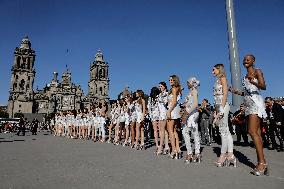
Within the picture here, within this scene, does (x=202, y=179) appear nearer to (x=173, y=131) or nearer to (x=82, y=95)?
(x=173, y=131)

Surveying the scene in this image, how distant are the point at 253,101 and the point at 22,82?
3703 inches

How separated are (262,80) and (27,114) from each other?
93552 millimetres

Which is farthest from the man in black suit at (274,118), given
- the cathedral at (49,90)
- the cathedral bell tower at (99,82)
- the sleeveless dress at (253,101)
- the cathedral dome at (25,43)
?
the cathedral dome at (25,43)

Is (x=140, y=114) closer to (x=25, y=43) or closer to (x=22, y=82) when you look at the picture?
(x=22, y=82)

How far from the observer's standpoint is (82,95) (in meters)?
103

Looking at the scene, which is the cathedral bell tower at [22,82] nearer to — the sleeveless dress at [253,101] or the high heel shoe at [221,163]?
the high heel shoe at [221,163]

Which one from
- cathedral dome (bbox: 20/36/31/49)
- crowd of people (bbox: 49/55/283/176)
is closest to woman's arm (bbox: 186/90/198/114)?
crowd of people (bbox: 49/55/283/176)

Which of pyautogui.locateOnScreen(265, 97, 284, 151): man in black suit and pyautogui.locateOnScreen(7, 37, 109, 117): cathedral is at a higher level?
pyautogui.locateOnScreen(7, 37, 109, 117): cathedral

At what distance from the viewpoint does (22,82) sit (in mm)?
89250

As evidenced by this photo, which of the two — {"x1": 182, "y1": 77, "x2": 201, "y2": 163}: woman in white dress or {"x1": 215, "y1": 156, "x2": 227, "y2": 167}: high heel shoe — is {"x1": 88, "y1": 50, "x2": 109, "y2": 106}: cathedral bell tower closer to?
{"x1": 182, "y1": 77, "x2": 201, "y2": 163}: woman in white dress

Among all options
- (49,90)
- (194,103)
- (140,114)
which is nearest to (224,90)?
(194,103)

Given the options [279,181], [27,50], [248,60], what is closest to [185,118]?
[248,60]

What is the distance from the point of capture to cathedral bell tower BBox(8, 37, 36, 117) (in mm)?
87562

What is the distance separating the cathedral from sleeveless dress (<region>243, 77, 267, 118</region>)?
87.1 metres
